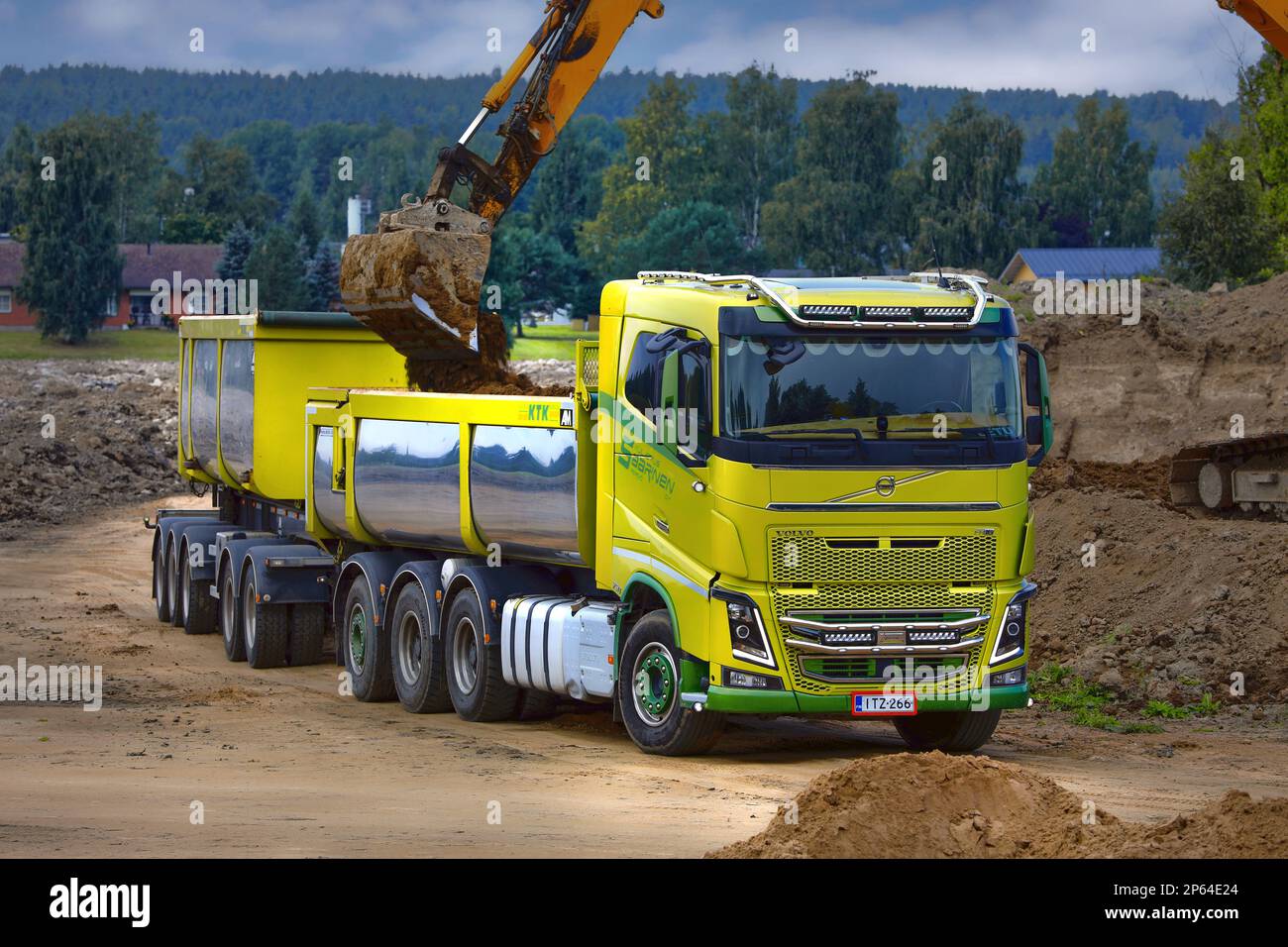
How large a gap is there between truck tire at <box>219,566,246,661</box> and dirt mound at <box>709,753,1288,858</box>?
1192cm

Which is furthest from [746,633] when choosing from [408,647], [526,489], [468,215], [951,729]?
[468,215]

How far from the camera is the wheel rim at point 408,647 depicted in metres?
17.7

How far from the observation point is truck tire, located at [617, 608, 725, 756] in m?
14.1

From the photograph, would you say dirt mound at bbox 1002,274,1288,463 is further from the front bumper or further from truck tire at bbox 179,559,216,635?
the front bumper

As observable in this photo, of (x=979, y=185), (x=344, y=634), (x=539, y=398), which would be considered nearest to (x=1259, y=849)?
(x=539, y=398)

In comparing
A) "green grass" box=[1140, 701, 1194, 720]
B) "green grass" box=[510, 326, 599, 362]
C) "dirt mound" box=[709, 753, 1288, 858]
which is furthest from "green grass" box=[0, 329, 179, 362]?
"dirt mound" box=[709, 753, 1288, 858]

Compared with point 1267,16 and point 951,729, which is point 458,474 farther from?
point 1267,16

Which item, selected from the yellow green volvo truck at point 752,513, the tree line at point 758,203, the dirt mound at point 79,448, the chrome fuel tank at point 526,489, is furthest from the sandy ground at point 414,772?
the tree line at point 758,203

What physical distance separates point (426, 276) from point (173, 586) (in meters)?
6.95

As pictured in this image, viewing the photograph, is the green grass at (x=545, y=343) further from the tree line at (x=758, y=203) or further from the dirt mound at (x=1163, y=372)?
the dirt mound at (x=1163, y=372)

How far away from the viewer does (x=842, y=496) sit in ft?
43.7

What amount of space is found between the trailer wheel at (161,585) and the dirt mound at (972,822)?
1585 cm
